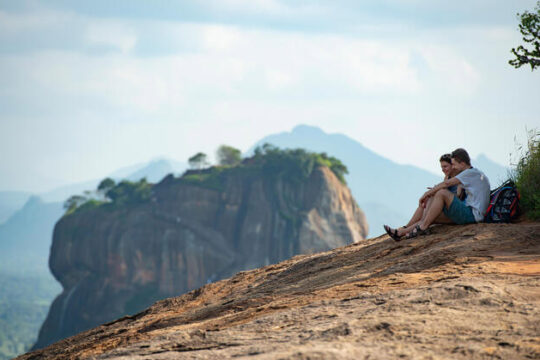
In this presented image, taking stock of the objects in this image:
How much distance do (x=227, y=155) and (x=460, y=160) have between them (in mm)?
76913

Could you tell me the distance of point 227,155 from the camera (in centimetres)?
8588

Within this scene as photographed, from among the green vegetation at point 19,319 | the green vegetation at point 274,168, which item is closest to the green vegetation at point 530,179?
the green vegetation at point 274,168

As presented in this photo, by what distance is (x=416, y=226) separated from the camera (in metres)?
9.53

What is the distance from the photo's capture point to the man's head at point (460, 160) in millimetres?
9492

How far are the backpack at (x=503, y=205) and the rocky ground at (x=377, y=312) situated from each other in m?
0.36

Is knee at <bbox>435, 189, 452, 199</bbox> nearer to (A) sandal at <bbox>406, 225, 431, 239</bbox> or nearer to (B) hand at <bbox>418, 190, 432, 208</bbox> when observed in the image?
(B) hand at <bbox>418, 190, 432, 208</bbox>

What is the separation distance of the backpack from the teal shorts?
0.27 meters

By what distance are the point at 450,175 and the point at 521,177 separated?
1.54m

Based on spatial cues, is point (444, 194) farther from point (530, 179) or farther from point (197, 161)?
point (197, 161)

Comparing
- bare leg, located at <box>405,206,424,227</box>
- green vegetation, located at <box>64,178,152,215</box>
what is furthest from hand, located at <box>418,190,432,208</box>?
green vegetation, located at <box>64,178,152,215</box>

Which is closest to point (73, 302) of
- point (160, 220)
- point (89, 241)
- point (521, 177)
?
point (89, 241)

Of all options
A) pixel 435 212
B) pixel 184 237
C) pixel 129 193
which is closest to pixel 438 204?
pixel 435 212

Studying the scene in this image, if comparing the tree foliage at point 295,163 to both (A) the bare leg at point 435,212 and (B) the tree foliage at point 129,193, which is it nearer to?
(B) the tree foliage at point 129,193

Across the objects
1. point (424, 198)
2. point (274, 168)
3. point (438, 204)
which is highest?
point (274, 168)
